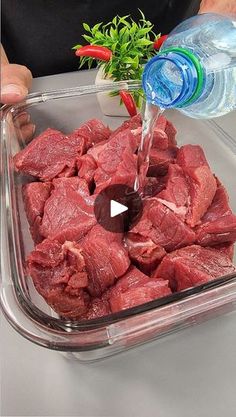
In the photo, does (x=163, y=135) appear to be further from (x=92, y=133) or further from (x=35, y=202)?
(x=35, y=202)

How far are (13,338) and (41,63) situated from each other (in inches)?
47.8

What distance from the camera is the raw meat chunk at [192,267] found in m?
1.06

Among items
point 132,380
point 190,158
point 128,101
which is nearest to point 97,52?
point 128,101

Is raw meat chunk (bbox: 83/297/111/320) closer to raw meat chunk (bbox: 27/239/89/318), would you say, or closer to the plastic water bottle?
raw meat chunk (bbox: 27/239/89/318)

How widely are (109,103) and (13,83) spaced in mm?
339

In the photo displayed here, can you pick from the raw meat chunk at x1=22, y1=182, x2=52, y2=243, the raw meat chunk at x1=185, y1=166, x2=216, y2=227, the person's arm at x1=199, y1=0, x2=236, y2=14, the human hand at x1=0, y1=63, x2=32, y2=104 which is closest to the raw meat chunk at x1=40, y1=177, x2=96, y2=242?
the raw meat chunk at x1=22, y1=182, x2=52, y2=243

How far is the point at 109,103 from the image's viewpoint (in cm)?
163

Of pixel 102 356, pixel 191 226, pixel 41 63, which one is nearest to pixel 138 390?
pixel 102 356

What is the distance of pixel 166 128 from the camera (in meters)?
1.44

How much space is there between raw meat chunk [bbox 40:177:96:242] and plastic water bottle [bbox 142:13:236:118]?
0.32 m

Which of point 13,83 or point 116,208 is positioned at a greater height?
point 13,83

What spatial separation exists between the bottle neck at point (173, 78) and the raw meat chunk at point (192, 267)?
354 mm

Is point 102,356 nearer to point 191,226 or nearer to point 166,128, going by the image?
point 191,226

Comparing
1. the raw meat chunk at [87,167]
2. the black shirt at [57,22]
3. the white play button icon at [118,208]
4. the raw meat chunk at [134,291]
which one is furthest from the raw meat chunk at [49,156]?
the black shirt at [57,22]
